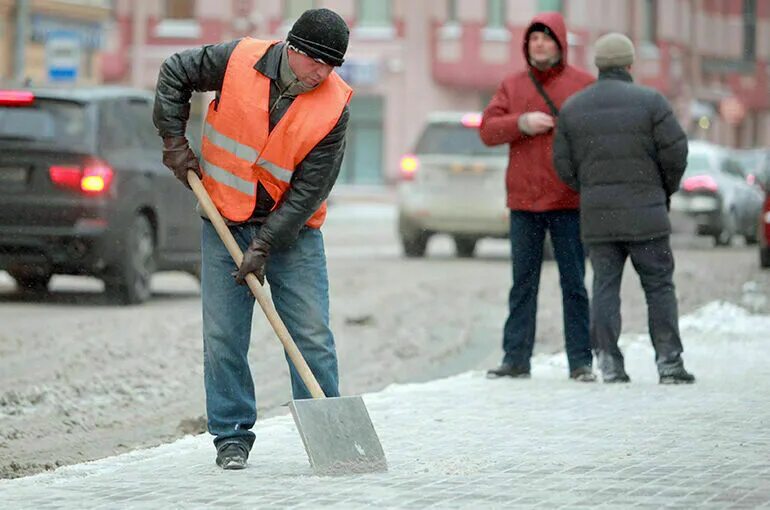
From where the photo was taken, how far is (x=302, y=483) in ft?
23.0

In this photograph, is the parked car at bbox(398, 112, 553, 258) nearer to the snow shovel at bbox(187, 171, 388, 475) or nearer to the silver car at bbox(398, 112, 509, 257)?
the silver car at bbox(398, 112, 509, 257)

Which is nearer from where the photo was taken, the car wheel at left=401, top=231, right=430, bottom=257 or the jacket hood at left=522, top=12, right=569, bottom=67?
the jacket hood at left=522, top=12, right=569, bottom=67

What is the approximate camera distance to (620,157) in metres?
10.6

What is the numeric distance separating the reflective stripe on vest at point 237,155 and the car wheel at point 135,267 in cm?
898

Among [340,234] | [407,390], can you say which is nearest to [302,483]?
[407,390]

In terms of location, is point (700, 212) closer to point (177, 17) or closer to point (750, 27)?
point (177, 17)

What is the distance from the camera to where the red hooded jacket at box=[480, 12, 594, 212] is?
1085 centimetres

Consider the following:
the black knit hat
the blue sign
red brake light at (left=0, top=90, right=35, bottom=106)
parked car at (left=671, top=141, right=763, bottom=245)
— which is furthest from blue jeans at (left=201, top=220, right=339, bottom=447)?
the blue sign

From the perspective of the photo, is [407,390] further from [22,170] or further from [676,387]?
[22,170]

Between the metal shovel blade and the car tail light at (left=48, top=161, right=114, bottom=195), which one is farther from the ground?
the metal shovel blade

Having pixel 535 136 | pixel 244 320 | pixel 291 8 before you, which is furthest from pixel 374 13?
pixel 244 320

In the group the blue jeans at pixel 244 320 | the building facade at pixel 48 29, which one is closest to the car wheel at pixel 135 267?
the blue jeans at pixel 244 320

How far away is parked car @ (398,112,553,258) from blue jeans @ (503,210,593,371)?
501 inches

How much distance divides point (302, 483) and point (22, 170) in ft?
31.7
